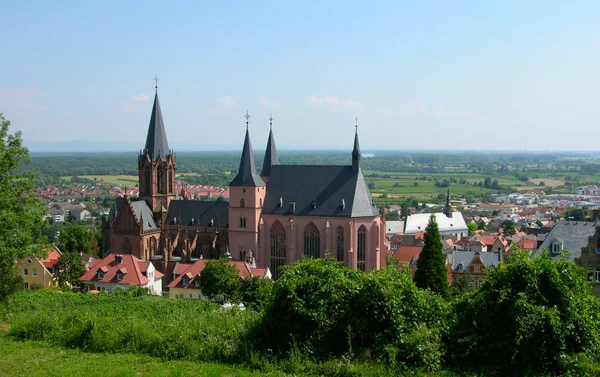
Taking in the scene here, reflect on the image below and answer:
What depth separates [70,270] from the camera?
2317 inches

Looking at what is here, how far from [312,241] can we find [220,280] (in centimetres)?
1364

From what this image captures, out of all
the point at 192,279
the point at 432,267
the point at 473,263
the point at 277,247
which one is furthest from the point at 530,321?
the point at 277,247

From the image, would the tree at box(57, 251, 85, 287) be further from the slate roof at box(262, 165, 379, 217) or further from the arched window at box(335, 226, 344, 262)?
the arched window at box(335, 226, 344, 262)

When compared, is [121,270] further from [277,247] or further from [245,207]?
[277,247]

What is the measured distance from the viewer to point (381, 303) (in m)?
23.2

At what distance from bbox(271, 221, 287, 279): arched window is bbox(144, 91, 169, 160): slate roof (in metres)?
15.9

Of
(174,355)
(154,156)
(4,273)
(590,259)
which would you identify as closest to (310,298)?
(174,355)

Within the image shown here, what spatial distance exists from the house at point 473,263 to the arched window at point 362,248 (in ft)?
28.3

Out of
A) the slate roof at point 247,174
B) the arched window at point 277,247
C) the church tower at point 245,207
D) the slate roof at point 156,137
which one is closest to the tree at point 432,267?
the arched window at point 277,247

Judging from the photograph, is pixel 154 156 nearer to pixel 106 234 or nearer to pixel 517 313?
pixel 106 234

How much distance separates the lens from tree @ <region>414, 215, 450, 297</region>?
158 feet

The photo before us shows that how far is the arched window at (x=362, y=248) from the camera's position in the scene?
5964 cm

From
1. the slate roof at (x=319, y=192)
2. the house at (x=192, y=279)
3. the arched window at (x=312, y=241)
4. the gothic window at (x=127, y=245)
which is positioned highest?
the slate roof at (x=319, y=192)

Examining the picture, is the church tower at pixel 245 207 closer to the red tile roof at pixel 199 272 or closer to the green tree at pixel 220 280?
the red tile roof at pixel 199 272
